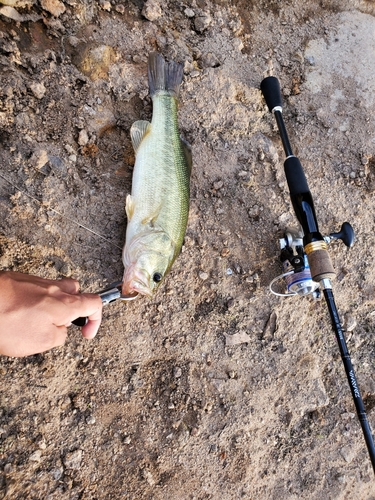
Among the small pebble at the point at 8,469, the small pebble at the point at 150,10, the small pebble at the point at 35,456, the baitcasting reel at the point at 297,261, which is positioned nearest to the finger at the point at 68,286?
the small pebble at the point at 35,456

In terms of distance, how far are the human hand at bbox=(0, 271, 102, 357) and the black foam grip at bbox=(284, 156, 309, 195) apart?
5.82 feet

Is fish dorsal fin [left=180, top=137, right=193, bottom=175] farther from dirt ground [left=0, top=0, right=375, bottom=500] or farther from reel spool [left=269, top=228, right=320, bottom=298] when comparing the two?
reel spool [left=269, top=228, right=320, bottom=298]

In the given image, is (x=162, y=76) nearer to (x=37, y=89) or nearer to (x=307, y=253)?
(x=37, y=89)

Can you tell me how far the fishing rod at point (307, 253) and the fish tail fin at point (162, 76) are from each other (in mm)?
774

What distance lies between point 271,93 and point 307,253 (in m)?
1.49

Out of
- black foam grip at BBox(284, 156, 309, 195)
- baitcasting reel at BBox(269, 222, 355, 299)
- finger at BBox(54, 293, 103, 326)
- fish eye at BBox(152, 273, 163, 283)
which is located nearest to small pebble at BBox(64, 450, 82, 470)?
finger at BBox(54, 293, 103, 326)

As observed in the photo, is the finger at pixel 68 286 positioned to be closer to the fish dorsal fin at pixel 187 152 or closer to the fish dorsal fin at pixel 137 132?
the fish dorsal fin at pixel 137 132

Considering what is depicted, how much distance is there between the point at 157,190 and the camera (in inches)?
130

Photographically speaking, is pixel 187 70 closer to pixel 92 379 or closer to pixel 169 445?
pixel 92 379

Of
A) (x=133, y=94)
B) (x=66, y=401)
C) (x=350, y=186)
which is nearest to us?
(x=66, y=401)

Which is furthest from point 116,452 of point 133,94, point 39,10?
point 39,10

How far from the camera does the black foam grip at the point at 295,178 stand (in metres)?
3.28

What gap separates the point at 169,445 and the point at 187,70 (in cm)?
321

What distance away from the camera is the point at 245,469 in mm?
3398
